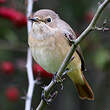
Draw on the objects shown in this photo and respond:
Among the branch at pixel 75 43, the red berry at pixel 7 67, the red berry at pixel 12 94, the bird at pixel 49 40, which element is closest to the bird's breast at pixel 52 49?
the bird at pixel 49 40

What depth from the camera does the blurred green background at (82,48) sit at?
445cm

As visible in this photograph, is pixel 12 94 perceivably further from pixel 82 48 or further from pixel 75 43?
pixel 75 43

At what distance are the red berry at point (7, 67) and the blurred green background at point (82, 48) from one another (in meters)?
0.04

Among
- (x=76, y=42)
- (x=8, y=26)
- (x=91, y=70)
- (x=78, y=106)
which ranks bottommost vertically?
(x=78, y=106)

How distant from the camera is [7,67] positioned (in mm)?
4273

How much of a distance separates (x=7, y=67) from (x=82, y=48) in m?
0.99

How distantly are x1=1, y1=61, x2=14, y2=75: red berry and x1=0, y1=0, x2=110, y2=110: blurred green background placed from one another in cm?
4

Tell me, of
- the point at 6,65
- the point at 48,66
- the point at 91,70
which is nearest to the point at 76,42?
the point at 48,66

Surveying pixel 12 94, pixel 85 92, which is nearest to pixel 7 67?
pixel 12 94

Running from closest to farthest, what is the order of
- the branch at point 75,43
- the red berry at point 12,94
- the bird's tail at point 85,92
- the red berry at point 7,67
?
the branch at point 75,43 < the bird's tail at point 85,92 < the red berry at point 7,67 < the red berry at point 12,94

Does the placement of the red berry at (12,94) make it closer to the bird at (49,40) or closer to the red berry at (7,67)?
the red berry at (7,67)

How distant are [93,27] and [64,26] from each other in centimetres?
105

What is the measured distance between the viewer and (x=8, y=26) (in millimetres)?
4480

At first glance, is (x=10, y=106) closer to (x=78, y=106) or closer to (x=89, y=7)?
(x=78, y=106)
